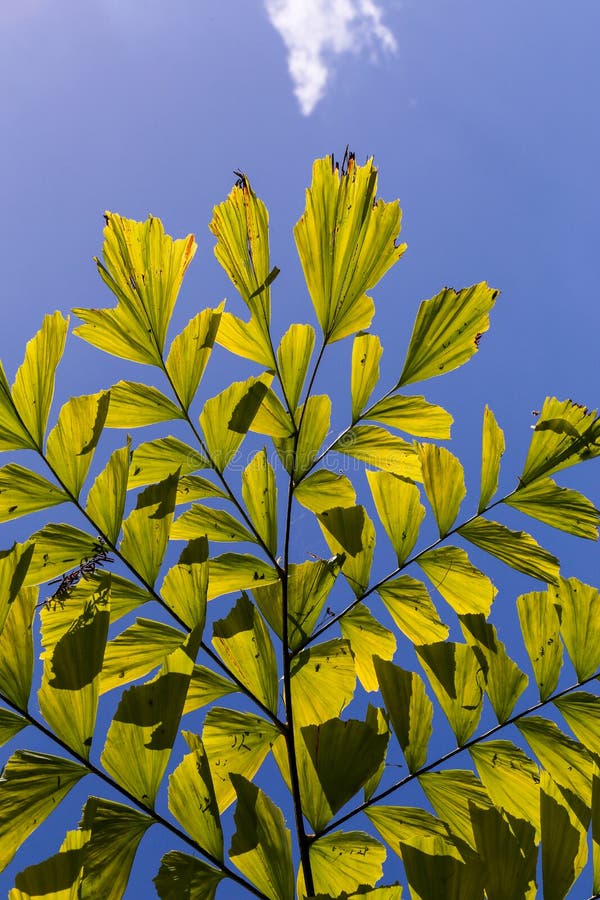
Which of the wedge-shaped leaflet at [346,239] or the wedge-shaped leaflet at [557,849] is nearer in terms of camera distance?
the wedge-shaped leaflet at [557,849]

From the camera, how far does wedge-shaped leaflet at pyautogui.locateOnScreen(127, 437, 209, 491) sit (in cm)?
128

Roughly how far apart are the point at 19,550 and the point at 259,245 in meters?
0.63

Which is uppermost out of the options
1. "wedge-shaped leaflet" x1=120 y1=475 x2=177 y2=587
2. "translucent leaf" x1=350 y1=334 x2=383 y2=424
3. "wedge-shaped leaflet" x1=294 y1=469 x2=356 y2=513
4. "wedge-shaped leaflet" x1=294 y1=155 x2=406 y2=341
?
"wedge-shaped leaflet" x1=294 y1=155 x2=406 y2=341

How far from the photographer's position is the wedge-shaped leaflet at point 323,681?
1191 mm

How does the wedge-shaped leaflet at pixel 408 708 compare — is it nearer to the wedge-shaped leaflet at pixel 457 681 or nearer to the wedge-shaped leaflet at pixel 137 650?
the wedge-shaped leaflet at pixel 457 681

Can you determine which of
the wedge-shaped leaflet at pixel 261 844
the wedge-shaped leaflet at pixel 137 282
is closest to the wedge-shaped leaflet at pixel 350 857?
the wedge-shaped leaflet at pixel 261 844

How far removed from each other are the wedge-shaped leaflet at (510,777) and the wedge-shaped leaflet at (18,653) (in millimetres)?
763

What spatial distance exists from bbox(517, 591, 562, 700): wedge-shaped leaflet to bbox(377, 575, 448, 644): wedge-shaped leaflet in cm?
15

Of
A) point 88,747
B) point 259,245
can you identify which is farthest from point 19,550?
point 259,245

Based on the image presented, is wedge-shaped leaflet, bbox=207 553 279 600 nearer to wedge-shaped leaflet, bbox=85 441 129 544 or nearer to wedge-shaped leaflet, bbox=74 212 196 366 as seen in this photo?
wedge-shaped leaflet, bbox=85 441 129 544

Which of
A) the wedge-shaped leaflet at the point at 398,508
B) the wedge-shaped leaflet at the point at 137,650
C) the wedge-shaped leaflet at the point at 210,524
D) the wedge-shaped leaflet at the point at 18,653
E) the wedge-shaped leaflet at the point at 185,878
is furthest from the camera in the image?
the wedge-shaped leaflet at the point at 398,508

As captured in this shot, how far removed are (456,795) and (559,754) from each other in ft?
0.66

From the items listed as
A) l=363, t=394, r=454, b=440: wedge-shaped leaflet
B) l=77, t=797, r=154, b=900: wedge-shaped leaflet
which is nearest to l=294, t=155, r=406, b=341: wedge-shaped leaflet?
l=363, t=394, r=454, b=440: wedge-shaped leaflet

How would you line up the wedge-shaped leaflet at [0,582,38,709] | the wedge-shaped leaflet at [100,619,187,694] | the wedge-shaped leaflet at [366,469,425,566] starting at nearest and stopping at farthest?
the wedge-shaped leaflet at [0,582,38,709] < the wedge-shaped leaflet at [100,619,187,694] < the wedge-shaped leaflet at [366,469,425,566]
